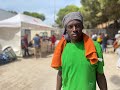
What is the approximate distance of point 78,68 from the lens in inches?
102

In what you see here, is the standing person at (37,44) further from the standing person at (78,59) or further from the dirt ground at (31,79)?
the standing person at (78,59)

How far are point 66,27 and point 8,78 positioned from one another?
9077 millimetres

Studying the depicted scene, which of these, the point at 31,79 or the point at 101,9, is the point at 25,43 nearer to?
the point at 31,79

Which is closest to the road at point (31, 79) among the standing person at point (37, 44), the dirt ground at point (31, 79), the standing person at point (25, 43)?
the dirt ground at point (31, 79)

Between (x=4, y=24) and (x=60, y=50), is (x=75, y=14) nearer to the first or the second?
(x=60, y=50)

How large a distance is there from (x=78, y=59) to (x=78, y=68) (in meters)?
0.08

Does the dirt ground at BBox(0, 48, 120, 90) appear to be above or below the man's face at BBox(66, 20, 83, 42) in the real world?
below

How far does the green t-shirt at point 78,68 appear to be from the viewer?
2580mm

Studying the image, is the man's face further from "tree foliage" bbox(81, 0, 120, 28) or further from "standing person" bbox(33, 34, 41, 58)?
"tree foliage" bbox(81, 0, 120, 28)

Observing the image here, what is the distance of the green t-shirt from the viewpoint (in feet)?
8.46

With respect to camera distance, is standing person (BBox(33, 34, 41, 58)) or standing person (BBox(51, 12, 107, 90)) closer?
standing person (BBox(51, 12, 107, 90))

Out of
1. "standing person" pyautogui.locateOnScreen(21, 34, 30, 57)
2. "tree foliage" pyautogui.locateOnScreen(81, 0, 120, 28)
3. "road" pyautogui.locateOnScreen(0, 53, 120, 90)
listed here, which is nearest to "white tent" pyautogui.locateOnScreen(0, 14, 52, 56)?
"standing person" pyautogui.locateOnScreen(21, 34, 30, 57)

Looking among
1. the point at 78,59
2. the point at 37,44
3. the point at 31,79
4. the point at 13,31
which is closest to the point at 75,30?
the point at 78,59

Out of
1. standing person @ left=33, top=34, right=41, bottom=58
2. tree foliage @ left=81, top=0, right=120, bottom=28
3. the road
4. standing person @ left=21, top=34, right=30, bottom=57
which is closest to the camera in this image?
the road
